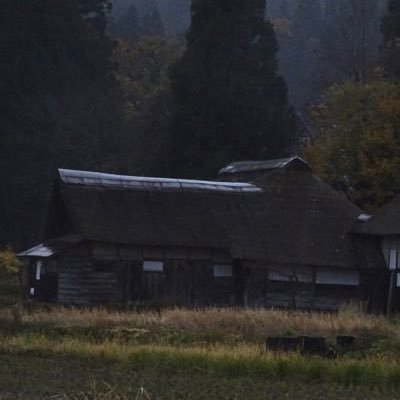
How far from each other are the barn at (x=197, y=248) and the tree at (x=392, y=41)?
13492 mm

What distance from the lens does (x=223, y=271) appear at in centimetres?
3894

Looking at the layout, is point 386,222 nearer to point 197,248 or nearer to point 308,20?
point 197,248

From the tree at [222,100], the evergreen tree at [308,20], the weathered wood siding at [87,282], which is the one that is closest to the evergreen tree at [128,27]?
the evergreen tree at [308,20]

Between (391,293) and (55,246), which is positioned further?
(391,293)

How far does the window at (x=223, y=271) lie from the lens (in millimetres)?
38812

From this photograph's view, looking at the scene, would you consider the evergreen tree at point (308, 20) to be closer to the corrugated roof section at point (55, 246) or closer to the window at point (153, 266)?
the window at point (153, 266)

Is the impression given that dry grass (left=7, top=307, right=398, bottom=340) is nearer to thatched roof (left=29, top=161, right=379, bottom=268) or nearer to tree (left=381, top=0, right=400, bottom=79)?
thatched roof (left=29, top=161, right=379, bottom=268)

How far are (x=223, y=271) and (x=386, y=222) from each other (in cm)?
573

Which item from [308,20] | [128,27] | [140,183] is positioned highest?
[308,20]

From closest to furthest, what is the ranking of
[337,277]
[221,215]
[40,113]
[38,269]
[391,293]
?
[38,269] < [391,293] < [337,277] < [221,215] < [40,113]

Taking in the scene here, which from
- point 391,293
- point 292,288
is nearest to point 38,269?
point 292,288

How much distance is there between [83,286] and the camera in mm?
36656

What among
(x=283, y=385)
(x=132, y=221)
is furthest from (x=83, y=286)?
(x=283, y=385)

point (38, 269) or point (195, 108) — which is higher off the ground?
point (195, 108)
